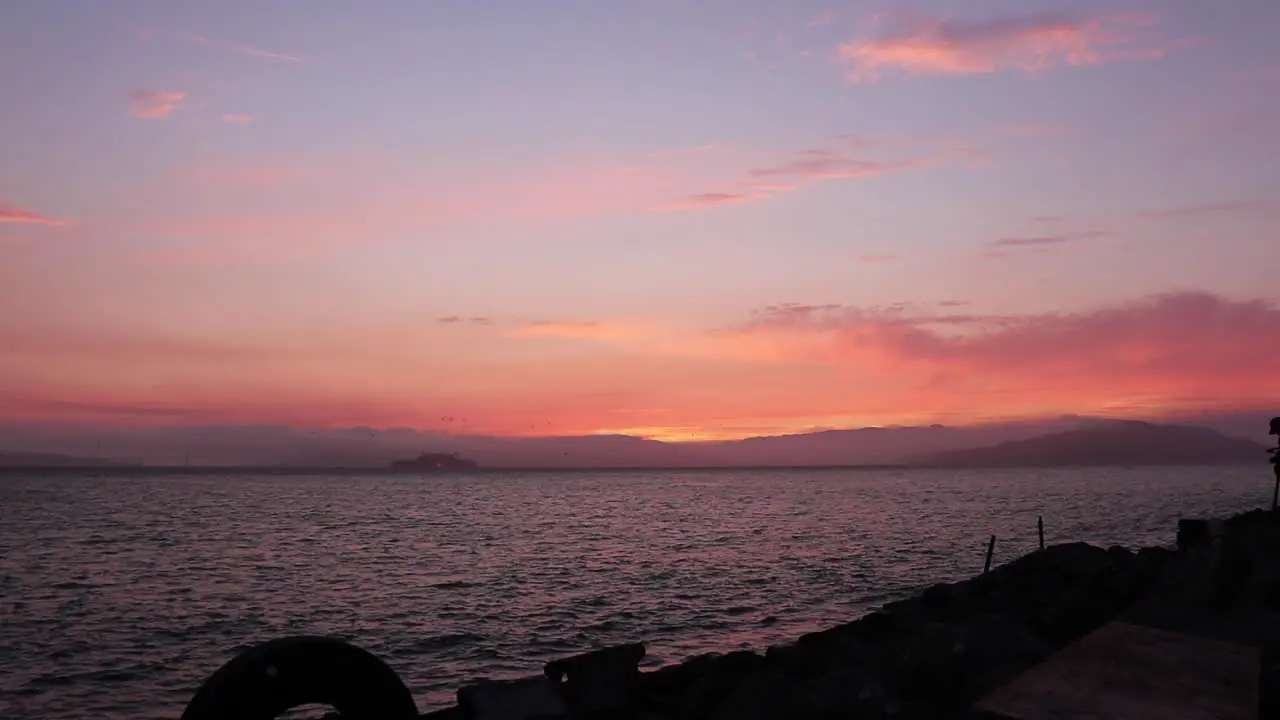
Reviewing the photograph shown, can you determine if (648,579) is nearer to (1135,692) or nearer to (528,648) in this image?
(528,648)

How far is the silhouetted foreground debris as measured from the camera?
8.75 meters

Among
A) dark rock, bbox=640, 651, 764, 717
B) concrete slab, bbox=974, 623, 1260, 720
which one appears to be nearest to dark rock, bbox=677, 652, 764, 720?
dark rock, bbox=640, 651, 764, 717

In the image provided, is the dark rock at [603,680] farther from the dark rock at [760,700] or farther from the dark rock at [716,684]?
the dark rock at [760,700]

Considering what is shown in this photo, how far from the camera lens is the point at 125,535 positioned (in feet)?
235

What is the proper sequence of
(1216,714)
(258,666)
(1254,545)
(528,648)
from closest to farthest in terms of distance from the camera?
(1216,714), (258,666), (1254,545), (528,648)

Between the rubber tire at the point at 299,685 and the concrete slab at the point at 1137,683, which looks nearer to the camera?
the concrete slab at the point at 1137,683

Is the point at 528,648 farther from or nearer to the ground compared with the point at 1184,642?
nearer to the ground

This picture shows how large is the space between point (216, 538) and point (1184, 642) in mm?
72794

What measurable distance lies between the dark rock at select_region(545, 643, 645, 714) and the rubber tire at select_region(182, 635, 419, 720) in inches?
114

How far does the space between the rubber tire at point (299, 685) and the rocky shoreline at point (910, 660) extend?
81.7 inches

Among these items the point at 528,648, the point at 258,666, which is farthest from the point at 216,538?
the point at 258,666

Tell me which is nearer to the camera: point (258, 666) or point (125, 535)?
point (258, 666)

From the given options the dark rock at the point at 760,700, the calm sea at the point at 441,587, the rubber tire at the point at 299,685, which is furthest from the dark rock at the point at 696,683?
the calm sea at the point at 441,587

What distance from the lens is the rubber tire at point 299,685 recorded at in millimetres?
5906
